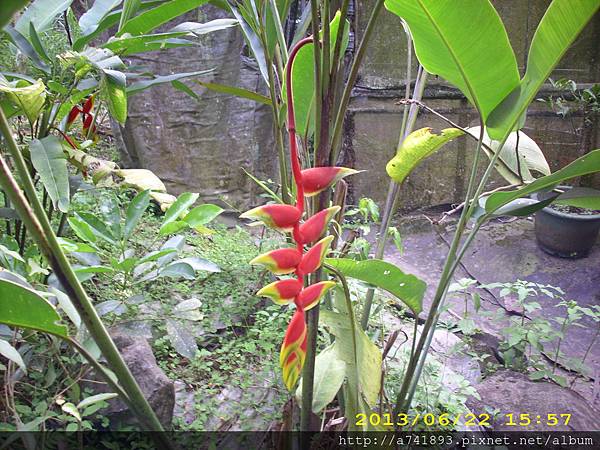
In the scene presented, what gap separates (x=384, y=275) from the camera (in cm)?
74

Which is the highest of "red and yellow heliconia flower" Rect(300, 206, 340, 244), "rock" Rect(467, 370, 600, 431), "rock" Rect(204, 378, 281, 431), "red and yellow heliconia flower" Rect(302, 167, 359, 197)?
"red and yellow heliconia flower" Rect(302, 167, 359, 197)

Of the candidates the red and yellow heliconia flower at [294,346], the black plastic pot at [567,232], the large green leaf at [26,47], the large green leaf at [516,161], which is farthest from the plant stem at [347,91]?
the black plastic pot at [567,232]

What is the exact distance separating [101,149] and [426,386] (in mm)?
2230

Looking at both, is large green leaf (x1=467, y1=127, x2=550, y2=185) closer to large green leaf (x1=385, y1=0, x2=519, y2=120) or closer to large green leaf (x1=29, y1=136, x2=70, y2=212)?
large green leaf (x1=385, y1=0, x2=519, y2=120)

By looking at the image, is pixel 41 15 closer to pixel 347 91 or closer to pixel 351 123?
pixel 347 91

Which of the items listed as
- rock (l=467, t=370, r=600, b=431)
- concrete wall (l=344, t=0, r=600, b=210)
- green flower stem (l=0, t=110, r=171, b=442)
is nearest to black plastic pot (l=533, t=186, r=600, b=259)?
concrete wall (l=344, t=0, r=600, b=210)

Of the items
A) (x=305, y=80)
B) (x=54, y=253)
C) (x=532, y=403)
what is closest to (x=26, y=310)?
(x=54, y=253)

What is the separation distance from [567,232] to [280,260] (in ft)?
8.66

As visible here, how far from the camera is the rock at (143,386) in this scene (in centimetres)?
91

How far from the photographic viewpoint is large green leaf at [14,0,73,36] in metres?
1.08

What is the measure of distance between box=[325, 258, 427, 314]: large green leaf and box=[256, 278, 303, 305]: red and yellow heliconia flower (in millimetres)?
189

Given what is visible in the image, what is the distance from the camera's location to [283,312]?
141cm

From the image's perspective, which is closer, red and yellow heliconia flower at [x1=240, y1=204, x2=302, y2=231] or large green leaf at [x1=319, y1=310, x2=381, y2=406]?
red and yellow heliconia flower at [x1=240, y1=204, x2=302, y2=231]

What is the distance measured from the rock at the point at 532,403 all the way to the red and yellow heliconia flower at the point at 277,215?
0.98 metres
